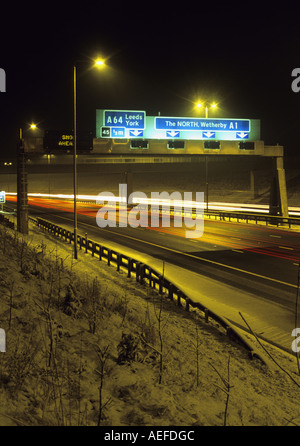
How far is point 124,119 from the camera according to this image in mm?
35938

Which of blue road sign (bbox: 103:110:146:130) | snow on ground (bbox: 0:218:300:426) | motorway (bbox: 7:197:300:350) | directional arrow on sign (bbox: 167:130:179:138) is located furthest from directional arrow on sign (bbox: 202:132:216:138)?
snow on ground (bbox: 0:218:300:426)

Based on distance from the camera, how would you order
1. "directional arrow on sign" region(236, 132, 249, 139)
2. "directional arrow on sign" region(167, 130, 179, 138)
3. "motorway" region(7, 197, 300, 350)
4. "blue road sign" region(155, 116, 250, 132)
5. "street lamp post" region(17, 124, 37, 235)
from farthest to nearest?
"directional arrow on sign" region(236, 132, 249, 139)
"directional arrow on sign" region(167, 130, 179, 138)
"blue road sign" region(155, 116, 250, 132)
"street lamp post" region(17, 124, 37, 235)
"motorway" region(7, 197, 300, 350)

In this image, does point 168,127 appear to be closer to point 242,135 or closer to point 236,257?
point 242,135

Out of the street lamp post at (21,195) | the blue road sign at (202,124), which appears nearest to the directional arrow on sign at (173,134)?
the blue road sign at (202,124)

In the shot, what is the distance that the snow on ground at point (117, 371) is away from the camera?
20.2 feet

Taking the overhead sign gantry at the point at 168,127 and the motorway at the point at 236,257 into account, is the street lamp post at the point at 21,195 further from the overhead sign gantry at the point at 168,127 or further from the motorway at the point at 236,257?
the overhead sign gantry at the point at 168,127

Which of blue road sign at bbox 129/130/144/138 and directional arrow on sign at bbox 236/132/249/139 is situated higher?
directional arrow on sign at bbox 236/132/249/139

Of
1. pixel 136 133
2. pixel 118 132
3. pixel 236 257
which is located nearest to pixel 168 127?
pixel 136 133

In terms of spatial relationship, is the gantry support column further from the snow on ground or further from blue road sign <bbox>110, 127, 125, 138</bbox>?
the snow on ground

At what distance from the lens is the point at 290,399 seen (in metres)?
7.54

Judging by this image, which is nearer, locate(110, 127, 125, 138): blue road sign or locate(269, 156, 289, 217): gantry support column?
locate(110, 127, 125, 138): blue road sign

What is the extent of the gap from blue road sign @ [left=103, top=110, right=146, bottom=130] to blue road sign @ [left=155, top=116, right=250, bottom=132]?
4.78 ft

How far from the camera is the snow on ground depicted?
616 centimetres
